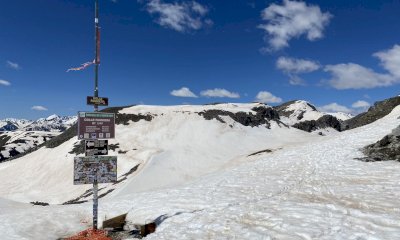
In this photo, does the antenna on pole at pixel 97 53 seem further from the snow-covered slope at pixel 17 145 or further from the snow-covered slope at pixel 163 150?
the snow-covered slope at pixel 17 145

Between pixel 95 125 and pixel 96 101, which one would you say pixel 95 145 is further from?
pixel 96 101

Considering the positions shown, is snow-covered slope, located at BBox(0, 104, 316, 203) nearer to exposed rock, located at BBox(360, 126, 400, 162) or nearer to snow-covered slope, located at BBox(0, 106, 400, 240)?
snow-covered slope, located at BBox(0, 106, 400, 240)

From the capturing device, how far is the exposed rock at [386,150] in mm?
27922

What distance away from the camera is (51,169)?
63094 millimetres

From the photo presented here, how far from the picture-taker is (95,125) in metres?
15.1

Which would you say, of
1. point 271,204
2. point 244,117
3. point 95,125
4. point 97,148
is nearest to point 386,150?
point 271,204

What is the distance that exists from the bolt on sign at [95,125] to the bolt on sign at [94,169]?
94 centimetres

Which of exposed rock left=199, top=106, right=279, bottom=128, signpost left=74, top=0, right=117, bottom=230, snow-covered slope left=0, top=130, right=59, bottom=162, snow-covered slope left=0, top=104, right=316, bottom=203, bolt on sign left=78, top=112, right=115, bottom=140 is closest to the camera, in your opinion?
bolt on sign left=78, top=112, right=115, bottom=140

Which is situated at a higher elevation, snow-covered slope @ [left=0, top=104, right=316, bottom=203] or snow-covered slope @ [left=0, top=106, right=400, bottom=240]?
snow-covered slope @ [left=0, top=104, right=316, bottom=203]

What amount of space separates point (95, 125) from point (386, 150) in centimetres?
2359

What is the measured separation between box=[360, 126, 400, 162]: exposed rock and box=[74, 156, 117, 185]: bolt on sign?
21.3 meters

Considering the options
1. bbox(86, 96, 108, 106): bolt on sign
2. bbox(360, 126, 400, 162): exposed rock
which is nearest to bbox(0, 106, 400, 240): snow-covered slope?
bbox(360, 126, 400, 162): exposed rock

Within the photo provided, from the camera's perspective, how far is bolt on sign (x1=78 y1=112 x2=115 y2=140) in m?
14.8

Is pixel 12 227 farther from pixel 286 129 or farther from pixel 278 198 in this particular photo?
pixel 286 129
